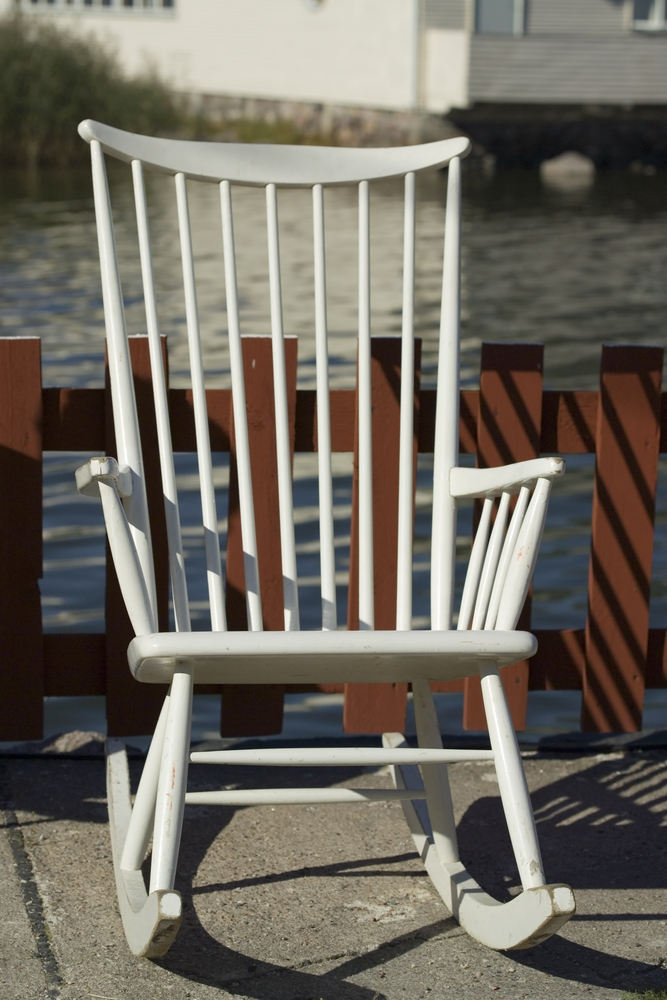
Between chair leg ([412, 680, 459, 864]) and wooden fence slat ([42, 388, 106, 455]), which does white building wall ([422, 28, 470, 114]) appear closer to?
wooden fence slat ([42, 388, 106, 455])

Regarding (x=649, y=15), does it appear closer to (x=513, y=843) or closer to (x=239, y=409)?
(x=239, y=409)

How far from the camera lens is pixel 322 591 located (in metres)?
2.10

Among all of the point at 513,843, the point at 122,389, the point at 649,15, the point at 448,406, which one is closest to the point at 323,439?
the point at 448,406

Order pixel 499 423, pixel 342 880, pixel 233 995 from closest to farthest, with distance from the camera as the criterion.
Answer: pixel 233 995, pixel 342 880, pixel 499 423

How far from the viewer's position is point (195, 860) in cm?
209

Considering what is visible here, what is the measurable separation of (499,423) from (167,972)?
1.19 meters

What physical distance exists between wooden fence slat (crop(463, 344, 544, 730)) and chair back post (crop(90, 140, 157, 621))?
0.71 metres

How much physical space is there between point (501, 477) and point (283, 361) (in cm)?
51

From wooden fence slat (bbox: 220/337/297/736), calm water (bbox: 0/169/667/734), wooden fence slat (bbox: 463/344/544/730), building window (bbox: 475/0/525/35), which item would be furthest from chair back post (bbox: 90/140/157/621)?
building window (bbox: 475/0/525/35)

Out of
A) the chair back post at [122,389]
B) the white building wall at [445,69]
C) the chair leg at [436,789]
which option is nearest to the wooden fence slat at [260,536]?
the chair back post at [122,389]

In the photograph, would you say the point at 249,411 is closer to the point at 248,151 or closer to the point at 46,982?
the point at 248,151

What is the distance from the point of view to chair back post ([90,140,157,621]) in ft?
6.32

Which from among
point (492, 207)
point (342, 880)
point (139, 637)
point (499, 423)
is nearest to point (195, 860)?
point (342, 880)

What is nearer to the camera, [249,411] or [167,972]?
[167,972]
